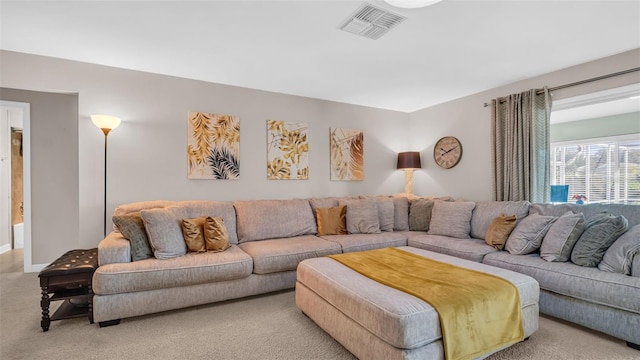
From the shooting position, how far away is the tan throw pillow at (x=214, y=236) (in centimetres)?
291

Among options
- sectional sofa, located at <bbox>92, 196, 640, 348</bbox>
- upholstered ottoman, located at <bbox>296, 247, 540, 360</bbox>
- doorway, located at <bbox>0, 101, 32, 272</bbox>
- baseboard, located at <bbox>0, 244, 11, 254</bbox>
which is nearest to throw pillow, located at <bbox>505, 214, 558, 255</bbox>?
sectional sofa, located at <bbox>92, 196, 640, 348</bbox>

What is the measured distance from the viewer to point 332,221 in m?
3.85

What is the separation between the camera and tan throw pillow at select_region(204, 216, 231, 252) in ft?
9.56

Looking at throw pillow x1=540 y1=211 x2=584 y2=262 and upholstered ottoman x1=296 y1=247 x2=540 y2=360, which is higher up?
throw pillow x1=540 y1=211 x2=584 y2=262

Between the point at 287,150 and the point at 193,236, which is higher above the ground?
the point at 287,150

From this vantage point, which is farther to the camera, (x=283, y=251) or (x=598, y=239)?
(x=283, y=251)

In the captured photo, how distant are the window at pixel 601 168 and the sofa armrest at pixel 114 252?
652cm

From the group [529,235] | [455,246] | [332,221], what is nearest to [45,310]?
[332,221]

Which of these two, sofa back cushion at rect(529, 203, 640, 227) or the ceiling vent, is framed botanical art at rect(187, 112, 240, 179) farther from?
sofa back cushion at rect(529, 203, 640, 227)

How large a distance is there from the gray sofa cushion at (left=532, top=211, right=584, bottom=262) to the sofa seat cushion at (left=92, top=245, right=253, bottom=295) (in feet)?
8.73

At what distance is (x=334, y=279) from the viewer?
212 cm

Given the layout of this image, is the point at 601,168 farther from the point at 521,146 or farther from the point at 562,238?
the point at 562,238

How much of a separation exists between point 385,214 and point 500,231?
1439 mm

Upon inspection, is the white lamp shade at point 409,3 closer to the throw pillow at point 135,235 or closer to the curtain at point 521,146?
the curtain at point 521,146
